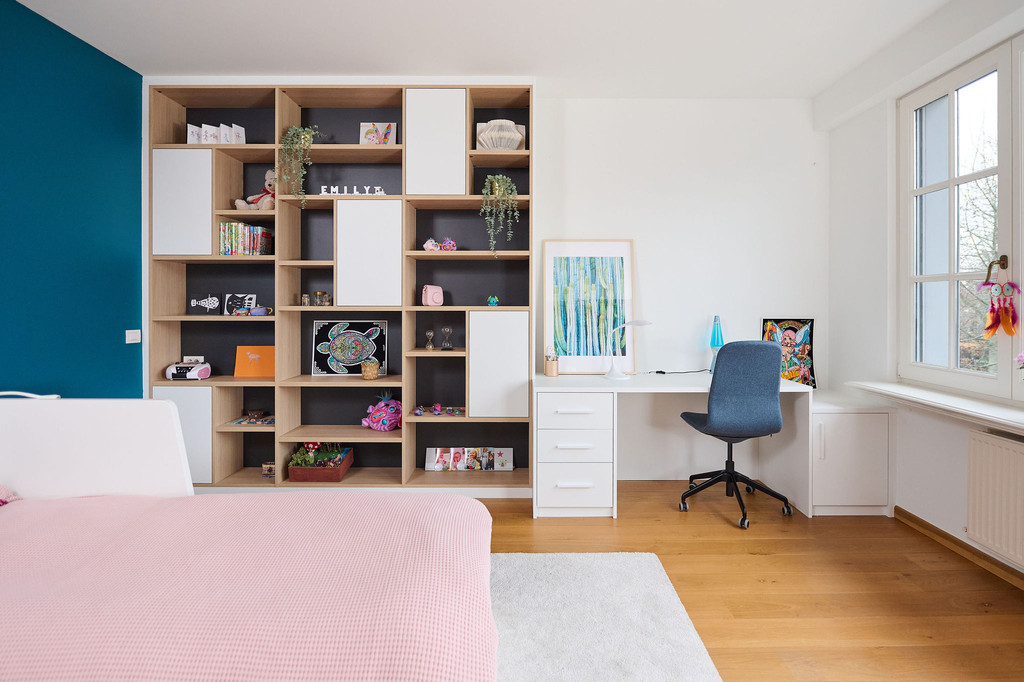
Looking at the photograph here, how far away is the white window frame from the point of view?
2.41 meters

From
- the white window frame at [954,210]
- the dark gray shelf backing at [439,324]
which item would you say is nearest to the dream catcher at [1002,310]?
the white window frame at [954,210]

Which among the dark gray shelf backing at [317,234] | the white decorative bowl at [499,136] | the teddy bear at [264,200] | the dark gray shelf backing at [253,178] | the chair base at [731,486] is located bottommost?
the chair base at [731,486]

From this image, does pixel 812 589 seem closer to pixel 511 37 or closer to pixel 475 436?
pixel 475 436

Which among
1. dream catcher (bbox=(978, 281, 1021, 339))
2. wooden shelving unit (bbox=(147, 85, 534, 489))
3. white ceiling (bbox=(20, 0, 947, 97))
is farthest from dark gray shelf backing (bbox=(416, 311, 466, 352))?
dream catcher (bbox=(978, 281, 1021, 339))

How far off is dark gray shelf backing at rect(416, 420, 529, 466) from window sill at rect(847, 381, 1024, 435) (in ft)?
6.81

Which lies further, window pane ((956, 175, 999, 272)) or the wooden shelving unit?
the wooden shelving unit

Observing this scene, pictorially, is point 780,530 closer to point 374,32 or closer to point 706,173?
point 706,173

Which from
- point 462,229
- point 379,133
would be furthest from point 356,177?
point 462,229

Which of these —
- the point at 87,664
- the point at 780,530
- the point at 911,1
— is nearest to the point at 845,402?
the point at 780,530

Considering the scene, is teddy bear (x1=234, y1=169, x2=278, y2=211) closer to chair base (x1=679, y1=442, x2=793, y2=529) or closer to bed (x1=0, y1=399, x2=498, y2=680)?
bed (x1=0, y1=399, x2=498, y2=680)

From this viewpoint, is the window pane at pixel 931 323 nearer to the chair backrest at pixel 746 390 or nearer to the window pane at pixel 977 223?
the window pane at pixel 977 223

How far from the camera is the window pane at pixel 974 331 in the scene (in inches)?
101

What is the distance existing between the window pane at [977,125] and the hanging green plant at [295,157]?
3.55 m

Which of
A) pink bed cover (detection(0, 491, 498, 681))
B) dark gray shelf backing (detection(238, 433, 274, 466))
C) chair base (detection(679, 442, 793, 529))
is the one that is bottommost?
chair base (detection(679, 442, 793, 529))
